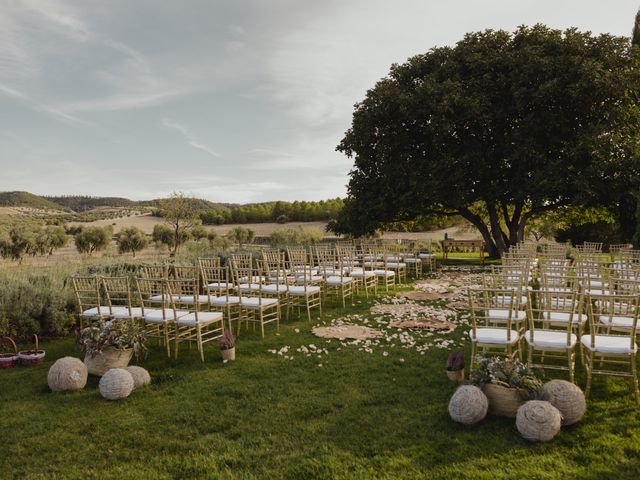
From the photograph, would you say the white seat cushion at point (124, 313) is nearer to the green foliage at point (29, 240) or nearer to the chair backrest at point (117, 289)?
the chair backrest at point (117, 289)

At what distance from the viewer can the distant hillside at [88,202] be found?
6762 cm

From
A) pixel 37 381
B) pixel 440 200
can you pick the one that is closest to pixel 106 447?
pixel 37 381

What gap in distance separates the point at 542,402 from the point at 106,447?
338 centimetres

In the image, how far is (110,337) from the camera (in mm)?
5113

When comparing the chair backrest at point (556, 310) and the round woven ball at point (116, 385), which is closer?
the chair backrest at point (556, 310)

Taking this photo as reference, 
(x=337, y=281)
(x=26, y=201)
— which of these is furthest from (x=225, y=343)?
(x=26, y=201)

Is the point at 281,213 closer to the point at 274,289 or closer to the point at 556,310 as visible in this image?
the point at 274,289

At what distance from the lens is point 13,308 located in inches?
279

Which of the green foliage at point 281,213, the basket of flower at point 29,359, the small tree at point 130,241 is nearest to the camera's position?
the basket of flower at point 29,359

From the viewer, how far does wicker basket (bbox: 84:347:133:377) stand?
16.7 ft

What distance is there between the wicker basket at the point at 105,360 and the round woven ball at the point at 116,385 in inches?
25.1

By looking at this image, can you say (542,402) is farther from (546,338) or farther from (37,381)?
(37,381)

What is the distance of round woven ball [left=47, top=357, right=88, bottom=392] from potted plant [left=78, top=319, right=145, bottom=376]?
1.09ft

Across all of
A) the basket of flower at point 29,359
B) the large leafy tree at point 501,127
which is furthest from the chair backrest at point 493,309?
the large leafy tree at point 501,127
